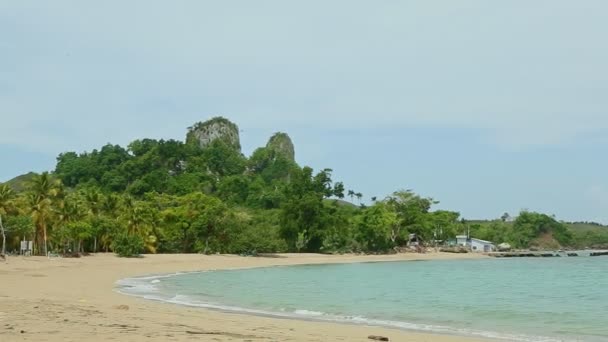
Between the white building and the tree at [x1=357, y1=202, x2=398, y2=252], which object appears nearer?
the tree at [x1=357, y1=202, x2=398, y2=252]

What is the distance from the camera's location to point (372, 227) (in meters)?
94.1

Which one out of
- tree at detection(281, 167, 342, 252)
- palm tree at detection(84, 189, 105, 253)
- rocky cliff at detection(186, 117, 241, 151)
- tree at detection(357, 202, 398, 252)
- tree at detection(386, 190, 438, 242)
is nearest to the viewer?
palm tree at detection(84, 189, 105, 253)

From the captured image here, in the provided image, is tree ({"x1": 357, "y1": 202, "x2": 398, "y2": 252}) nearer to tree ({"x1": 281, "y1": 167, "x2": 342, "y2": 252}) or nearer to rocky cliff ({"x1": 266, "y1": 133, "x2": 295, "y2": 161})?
tree ({"x1": 281, "y1": 167, "x2": 342, "y2": 252})

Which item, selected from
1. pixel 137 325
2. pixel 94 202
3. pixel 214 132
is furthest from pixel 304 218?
pixel 214 132

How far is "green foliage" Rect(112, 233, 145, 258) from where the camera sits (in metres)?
56.3

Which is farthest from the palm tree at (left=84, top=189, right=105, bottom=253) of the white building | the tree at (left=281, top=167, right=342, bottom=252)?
the white building

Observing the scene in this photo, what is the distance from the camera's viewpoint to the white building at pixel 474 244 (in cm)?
13275

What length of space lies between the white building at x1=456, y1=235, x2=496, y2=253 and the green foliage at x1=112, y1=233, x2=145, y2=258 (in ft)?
292

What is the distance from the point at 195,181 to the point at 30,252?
215 feet

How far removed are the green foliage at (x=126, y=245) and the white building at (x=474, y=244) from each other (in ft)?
292

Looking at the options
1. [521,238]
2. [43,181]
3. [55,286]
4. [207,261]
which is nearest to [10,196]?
[43,181]

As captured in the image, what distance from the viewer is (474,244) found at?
13425 cm

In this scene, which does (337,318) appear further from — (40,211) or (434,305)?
(40,211)

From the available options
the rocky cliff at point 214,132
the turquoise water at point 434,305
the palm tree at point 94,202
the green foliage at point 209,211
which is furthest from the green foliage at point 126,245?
the rocky cliff at point 214,132
